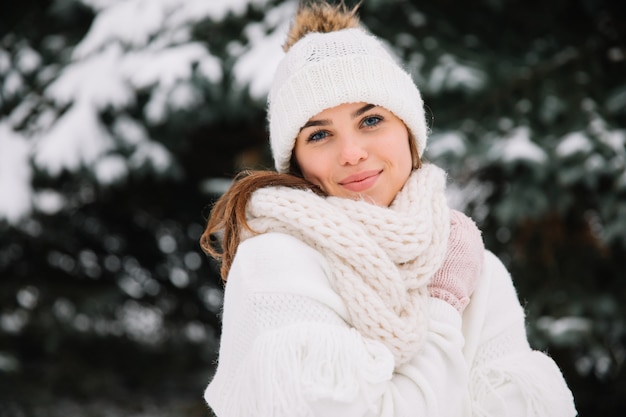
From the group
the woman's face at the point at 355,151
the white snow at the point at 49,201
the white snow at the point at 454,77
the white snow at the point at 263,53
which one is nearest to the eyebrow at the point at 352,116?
the woman's face at the point at 355,151

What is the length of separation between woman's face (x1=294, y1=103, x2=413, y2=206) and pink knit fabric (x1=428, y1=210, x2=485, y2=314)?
0.20 m

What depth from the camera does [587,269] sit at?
4.13 m

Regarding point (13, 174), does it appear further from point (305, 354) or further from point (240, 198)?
point (305, 354)

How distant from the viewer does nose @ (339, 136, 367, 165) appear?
6.04 feet

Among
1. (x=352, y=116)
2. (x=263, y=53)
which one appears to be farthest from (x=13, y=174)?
(x=352, y=116)

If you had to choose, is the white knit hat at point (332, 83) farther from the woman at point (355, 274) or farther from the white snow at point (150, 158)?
the white snow at point (150, 158)

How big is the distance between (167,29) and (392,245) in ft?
8.76

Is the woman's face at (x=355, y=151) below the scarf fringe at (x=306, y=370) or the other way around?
the other way around

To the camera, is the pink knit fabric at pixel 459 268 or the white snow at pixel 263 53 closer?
the pink knit fabric at pixel 459 268

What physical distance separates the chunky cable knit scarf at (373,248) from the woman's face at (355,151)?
8 cm

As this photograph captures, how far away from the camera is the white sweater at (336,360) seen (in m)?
1.52

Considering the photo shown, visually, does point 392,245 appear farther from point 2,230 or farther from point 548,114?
point 2,230

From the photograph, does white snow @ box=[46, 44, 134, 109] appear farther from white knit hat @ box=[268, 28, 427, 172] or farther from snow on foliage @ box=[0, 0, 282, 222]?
white knit hat @ box=[268, 28, 427, 172]

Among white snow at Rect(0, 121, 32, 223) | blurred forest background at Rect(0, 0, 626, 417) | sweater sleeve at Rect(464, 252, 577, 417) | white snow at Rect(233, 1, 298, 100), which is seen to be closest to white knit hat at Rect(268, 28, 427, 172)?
sweater sleeve at Rect(464, 252, 577, 417)
